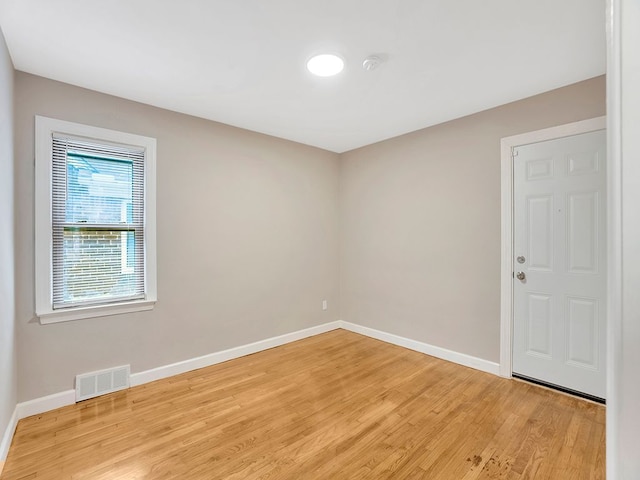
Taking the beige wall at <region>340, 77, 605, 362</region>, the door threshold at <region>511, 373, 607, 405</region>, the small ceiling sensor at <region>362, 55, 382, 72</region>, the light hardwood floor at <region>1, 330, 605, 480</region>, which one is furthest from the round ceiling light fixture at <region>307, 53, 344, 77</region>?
the door threshold at <region>511, 373, 607, 405</region>

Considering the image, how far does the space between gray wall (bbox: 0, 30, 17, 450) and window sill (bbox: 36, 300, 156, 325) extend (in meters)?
0.22

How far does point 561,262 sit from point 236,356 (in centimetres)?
324

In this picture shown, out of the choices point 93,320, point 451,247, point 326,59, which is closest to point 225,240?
point 93,320

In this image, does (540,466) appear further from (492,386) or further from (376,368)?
(376,368)

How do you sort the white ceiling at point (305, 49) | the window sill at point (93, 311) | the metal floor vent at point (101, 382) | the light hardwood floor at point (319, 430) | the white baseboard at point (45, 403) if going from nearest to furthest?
1. the white ceiling at point (305, 49)
2. the light hardwood floor at point (319, 430)
3. the white baseboard at point (45, 403)
4. the window sill at point (93, 311)
5. the metal floor vent at point (101, 382)

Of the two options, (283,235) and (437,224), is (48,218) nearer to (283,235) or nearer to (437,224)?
(283,235)

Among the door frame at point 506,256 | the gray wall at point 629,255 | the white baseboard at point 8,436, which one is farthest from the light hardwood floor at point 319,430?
the gray wall at point 629,255

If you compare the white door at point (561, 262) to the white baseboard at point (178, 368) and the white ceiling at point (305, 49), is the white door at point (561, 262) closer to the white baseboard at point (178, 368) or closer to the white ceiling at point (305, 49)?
the white ceiling at point (305, 49)

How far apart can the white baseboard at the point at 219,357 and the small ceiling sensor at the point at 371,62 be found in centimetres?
298

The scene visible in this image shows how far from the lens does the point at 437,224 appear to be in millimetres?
3389

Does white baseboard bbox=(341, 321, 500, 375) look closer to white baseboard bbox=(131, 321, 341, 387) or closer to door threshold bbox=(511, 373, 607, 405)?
door threshold bbox=(511, 373, 607, 405)

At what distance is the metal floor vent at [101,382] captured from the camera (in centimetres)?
249

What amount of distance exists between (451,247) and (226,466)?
2.73m

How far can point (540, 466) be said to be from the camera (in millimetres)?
1794
